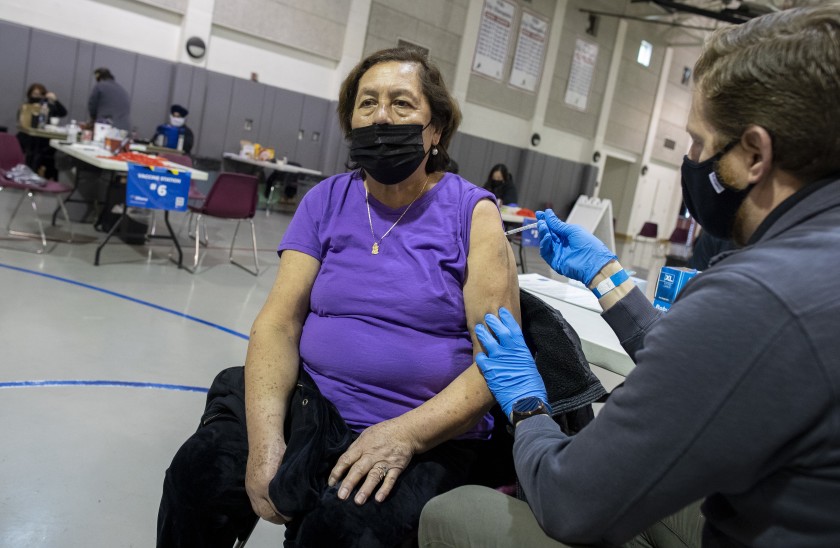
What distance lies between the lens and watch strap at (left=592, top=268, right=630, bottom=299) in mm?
1548

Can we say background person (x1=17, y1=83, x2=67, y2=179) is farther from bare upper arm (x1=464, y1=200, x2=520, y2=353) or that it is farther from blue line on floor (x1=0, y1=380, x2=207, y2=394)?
bare upper arm (x1=464, y1=200, x2=520, y2=353)

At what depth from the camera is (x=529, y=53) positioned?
47.7ft

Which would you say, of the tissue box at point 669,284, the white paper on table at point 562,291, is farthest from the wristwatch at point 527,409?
the white paper on table at point 562,291

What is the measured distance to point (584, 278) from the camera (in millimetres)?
1661

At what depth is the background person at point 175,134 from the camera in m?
8.73

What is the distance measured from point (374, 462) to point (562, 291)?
1.35m

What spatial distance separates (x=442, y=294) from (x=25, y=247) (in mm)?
5007

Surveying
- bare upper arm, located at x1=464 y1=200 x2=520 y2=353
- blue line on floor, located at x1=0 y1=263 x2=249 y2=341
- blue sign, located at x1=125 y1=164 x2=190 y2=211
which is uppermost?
bare upper arm, located at x1=464 y1=200 x2=520 y2=353

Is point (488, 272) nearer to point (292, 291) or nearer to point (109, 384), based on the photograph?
point (292, 291)

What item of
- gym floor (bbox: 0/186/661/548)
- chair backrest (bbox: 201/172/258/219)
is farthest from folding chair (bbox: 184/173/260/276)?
gym floor (bbox: 0/186/661/548)

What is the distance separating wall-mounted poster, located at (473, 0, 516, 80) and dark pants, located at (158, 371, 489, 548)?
12851 mm

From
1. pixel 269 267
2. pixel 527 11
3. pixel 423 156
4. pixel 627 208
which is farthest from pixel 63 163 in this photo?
pixel 627 208

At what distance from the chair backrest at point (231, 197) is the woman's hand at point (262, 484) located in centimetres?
458

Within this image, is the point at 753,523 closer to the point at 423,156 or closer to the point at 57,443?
the point at 423,156
